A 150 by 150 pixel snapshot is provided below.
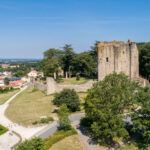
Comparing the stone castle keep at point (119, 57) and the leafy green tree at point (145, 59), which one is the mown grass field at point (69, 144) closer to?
the stone castle keep at point (119, 57)

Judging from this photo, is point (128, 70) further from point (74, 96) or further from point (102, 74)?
point (74, 96)

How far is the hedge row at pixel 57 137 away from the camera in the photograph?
52.7ft

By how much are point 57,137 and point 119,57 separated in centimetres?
1824

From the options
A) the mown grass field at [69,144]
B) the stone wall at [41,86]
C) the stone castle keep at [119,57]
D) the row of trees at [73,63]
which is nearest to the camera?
the mown grass field at [69,144]

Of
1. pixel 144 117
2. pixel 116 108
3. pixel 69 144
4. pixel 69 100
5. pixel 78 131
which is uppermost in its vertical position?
pixel 116 108

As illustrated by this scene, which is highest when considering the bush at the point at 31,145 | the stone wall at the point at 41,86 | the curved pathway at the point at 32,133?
the stone wall at the point at 41,86

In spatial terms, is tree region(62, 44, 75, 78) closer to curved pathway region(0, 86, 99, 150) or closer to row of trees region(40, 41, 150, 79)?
row of trees region(40, 41, 150, 79)

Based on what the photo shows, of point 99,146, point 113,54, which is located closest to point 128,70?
point 113,54

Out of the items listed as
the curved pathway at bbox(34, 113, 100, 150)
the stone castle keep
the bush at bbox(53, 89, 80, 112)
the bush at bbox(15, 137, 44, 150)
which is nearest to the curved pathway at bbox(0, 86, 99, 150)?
the curved pathway at bbox(34, 113, 100, 150)

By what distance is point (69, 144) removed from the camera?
16.6 meters

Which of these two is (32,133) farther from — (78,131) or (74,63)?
(74,63)

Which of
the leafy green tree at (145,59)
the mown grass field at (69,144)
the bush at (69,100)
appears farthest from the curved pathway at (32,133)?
the leafy green tree at (145,59)

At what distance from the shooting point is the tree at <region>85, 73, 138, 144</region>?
14891 millimetres

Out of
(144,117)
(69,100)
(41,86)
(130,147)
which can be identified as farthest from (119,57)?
(41,86)
